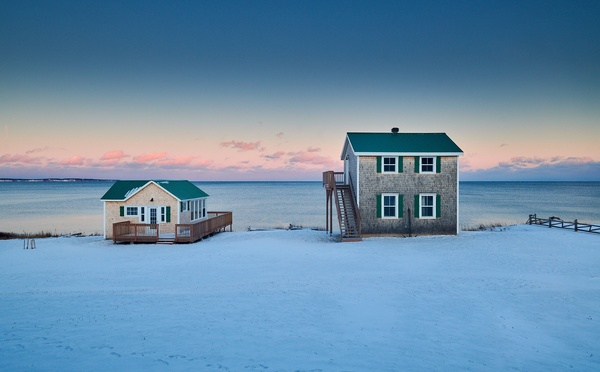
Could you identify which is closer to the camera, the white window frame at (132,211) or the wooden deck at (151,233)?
the wooden deck at (151,233)

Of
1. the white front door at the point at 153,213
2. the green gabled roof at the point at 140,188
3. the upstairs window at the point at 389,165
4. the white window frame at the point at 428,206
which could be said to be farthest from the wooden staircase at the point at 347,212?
the white front door at the point at 153,213

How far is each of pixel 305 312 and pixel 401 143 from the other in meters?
18.5

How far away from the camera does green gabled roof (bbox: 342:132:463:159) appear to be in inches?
998

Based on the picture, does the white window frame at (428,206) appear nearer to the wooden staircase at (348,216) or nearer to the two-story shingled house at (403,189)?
the two-story shingled house at (403,189)

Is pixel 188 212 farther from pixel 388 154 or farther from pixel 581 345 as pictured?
pixel 581 345

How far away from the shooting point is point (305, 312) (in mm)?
10320

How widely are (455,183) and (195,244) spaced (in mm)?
17550

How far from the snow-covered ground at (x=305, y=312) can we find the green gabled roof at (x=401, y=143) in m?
8.45

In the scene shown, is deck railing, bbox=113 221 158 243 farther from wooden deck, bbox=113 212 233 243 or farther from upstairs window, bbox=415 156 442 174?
upstairs window, bbox=415 156 442 174

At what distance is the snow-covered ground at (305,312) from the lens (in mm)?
7605

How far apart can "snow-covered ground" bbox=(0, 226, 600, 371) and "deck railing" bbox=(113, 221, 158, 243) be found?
5235 millimetres

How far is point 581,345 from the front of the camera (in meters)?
8.31

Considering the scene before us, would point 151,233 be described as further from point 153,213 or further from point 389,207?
point 389,207

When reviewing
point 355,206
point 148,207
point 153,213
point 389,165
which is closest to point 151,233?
point 153,213
